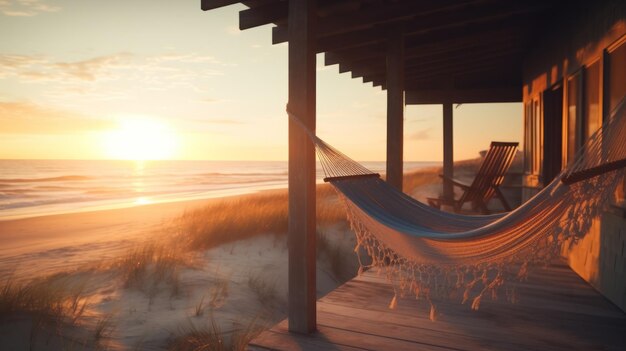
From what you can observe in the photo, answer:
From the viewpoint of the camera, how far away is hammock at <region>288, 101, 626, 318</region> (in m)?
1.49

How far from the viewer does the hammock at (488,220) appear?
58.8 inches

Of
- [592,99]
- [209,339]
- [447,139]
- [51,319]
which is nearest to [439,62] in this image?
[447,139]

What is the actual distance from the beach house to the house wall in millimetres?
10

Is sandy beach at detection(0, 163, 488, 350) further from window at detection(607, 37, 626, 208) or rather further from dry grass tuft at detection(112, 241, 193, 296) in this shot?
window at detection(607, 37, 626, 208)

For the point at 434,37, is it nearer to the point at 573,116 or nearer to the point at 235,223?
the point at 573,116

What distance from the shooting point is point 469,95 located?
719 cm

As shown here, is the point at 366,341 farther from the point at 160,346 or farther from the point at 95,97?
the point at 95,97

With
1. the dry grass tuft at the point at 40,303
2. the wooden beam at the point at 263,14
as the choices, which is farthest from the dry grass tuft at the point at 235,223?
the wooden beam at the point at 263,14

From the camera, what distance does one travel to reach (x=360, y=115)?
19438mm

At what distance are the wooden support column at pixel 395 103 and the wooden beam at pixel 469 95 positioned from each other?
4021mm

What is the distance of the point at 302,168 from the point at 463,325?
3.56 ft

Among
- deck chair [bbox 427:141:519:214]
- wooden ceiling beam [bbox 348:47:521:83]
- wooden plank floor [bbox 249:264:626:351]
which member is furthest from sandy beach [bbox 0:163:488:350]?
wooden ceiling beam [bbox 348:47:521:83]

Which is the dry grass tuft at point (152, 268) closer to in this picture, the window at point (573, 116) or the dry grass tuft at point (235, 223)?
the dry grass tuft at point (235, 223)

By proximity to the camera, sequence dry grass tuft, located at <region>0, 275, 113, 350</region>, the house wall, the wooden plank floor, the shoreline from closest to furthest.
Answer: the wooden plank floor < the house wall < dry grass tuft, located at <region>0, 275, 113, 350</region> < the shoreline
